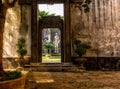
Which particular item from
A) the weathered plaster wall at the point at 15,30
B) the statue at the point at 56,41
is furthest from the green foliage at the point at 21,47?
the statue at the point at 56,41

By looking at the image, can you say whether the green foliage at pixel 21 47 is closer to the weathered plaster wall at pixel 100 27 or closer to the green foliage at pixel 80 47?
the green foliage at pixel 80 47

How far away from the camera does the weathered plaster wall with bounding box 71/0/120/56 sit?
1355cm

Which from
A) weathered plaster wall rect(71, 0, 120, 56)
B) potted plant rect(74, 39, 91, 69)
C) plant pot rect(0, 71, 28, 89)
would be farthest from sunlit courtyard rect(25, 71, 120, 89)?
weathered plaster wall rect(71, 0, 120, 56)

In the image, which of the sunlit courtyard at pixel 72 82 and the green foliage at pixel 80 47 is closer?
the sunlit courtyard at pixel 72 82

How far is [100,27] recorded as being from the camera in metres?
13.7

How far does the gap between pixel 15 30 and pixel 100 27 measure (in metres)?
4.98

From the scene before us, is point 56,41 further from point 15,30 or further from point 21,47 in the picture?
point 21,47

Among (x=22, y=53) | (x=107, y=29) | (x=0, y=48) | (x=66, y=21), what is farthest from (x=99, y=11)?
(x=0, y=48)

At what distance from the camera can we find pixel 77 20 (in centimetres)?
1361

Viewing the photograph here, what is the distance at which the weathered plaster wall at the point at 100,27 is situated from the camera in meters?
13.6

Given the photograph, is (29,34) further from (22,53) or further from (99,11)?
(99,11)

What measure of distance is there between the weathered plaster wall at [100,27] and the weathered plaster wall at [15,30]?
2.64 metres

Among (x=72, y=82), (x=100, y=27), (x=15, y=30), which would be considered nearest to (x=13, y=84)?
(x=72, y=82)

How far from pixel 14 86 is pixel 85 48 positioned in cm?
812
